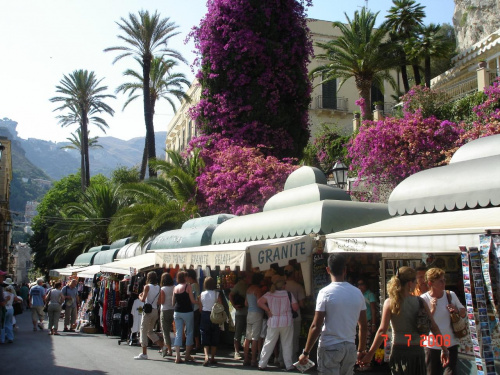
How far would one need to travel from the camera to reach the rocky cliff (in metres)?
34.4

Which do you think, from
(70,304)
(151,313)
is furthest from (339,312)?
(70,304)

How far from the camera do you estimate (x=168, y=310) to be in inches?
496

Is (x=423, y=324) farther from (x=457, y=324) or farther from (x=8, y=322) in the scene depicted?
(x=8, y=322)

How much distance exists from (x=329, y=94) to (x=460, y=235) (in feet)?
95.4

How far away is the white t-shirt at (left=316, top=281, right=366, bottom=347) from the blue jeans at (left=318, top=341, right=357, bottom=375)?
0.05m

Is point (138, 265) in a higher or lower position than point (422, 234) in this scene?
lower

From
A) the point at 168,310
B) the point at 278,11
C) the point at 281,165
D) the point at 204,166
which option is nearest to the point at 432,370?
the point at 168,310

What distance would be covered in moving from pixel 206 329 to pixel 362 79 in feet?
65.8

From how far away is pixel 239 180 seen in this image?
816 inches

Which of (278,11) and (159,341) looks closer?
(159,341)

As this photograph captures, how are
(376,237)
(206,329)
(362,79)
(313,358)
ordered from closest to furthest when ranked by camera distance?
(376,237) → (313,358) → (206,329) → (362,79)

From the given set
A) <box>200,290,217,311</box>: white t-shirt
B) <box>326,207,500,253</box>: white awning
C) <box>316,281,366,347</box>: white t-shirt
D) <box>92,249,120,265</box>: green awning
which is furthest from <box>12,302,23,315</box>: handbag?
<box>316,281,366,347</box>: white t-shirt

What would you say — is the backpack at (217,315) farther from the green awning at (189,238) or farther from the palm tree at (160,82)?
the palm tree at (160,82)

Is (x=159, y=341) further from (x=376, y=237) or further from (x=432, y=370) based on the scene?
(x=432, y=370)
